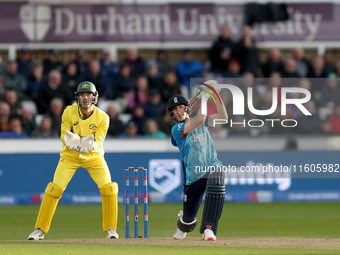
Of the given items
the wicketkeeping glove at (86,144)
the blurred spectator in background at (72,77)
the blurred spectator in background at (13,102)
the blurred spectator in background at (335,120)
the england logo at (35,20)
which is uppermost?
the england logo at (35,20)

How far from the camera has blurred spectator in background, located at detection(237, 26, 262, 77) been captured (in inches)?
858

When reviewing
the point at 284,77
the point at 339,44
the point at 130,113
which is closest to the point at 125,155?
the point at 130,113

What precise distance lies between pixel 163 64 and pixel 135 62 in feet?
2.51

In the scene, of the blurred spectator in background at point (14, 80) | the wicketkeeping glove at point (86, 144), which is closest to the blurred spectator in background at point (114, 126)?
the blurred spectator in background at point (14, 80)

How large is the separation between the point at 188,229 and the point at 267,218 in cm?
447

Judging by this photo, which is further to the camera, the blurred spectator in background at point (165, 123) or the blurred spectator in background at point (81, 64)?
the blurred spectator in background at point (81, 64)

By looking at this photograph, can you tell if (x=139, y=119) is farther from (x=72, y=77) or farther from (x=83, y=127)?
(x=83, y=127)

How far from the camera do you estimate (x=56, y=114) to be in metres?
19.8

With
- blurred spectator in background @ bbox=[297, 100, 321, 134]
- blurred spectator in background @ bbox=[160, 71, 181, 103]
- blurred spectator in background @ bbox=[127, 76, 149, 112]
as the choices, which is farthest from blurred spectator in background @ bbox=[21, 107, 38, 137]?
blurred spectator in background @ bbox=[297, 100, 321, 134]

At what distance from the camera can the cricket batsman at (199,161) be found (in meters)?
11.1

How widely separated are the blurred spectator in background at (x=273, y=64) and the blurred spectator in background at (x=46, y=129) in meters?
5.81

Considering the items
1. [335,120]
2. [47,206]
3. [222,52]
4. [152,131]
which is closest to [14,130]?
[152,131]

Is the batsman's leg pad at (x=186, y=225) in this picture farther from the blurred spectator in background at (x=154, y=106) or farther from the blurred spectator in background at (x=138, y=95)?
the blurred spectator in background at (x=138, y=95)

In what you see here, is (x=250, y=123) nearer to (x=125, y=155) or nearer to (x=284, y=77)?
(x=125, y=155)
